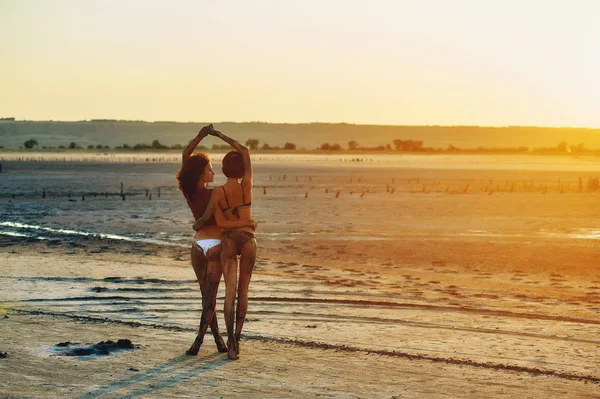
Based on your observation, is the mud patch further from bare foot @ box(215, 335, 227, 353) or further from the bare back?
the bare back

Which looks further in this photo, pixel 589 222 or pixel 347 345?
pixel 589 222

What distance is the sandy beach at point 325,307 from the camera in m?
10.1

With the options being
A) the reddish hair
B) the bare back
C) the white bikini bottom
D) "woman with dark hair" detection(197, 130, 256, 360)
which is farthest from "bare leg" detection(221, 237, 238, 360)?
the reddish hair

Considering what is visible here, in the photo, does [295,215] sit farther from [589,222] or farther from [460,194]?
[460,194]

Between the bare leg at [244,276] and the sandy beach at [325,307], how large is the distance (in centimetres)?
39

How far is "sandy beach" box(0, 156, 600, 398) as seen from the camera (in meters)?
10.1

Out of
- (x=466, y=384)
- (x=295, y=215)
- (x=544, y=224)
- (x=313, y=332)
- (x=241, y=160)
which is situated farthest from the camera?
(x=295, y=215)

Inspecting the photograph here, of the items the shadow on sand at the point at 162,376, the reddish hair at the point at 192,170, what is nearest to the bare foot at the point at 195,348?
the shadow on sand at the point at 162,376

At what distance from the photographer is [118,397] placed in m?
9.37

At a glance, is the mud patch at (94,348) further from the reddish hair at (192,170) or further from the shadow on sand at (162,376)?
the reddish hair at (192,170)

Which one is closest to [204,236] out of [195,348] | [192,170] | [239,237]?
[239,237]

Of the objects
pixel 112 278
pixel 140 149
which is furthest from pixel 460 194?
pixel 140 149

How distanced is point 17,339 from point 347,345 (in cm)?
378

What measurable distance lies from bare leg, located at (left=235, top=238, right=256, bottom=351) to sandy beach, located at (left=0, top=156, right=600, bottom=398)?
0.39 metres
